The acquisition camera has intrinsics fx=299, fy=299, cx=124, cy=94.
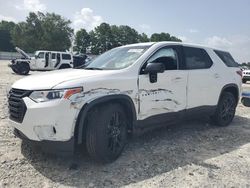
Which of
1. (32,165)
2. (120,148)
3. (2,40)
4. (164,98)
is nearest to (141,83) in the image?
(164,98)

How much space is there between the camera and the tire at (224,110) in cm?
671

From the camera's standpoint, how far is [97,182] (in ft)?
12.3

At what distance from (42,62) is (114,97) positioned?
19.7 metres

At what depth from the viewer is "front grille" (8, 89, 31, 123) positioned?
3.88m

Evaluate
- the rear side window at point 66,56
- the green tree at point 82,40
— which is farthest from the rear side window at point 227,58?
the green tree at point 82,40

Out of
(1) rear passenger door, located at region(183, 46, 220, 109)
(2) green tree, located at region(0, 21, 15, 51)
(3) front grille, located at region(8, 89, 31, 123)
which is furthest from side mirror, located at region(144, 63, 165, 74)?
(2) green tree, located at region(0, 21, 15, 51)

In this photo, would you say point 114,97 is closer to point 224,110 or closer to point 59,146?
point 59,146

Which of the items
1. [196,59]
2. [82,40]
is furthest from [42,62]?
[82,40]

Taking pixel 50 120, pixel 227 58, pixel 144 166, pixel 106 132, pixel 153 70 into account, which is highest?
pixel 227 58

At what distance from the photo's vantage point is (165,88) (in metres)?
5.05

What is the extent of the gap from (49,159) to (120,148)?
1.05m

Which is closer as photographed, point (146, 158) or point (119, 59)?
point (146, 158)

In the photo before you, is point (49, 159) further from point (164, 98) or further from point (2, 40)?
point (2, 40)

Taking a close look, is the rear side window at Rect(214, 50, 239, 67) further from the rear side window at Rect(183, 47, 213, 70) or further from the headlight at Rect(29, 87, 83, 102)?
the headlight at Rect(29, 87, 83, 102)
